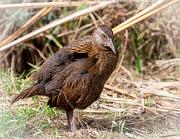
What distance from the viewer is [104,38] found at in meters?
4.23

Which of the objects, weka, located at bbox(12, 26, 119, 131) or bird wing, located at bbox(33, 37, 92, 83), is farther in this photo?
bird wing, located at bbox(33, 37, 92, 83)

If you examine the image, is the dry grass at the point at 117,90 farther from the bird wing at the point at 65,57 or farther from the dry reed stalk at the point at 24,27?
the bird wing at the point at 65,57

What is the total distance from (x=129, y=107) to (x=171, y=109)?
0.35 m

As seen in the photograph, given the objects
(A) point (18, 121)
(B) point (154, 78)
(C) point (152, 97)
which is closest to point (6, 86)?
(A) point (18, 121)

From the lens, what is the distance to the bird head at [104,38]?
13.7ft

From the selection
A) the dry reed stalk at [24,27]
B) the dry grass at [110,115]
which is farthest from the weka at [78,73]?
the dry reed stalk at [24,27]

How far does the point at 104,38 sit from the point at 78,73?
12.0 inches

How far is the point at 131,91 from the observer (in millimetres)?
5680

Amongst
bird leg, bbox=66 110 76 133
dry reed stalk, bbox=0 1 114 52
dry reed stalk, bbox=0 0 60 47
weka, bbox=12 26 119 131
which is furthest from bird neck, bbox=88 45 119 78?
dry reed stalk, bbox=0 0 60 47

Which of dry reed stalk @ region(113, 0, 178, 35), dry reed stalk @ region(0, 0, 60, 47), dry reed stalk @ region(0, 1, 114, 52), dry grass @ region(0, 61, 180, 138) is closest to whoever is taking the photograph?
dry grass @ region(0, 61, 180, 138)

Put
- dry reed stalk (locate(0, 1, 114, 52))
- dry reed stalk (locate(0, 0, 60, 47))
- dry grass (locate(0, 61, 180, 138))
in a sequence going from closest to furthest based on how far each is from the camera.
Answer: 1. dry grass (locate(0, 61, 180, 138))
2. dry reed stalk (locate(0, 1, 114, 52))
3. dry reed stalk (locate(0, 0, 60, 47))

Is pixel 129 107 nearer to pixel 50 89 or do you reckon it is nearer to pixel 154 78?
pixel 50 89

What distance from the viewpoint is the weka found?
4.23 m

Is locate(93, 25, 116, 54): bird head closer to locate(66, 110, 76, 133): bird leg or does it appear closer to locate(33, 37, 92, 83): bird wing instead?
locate(33, 37, 92, 83): bird wing
